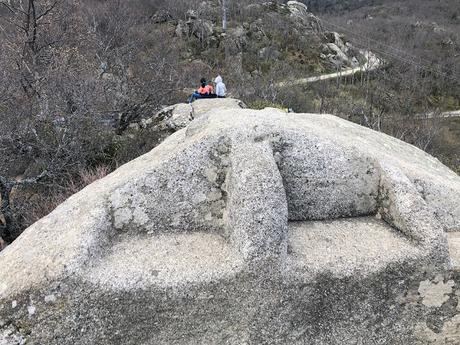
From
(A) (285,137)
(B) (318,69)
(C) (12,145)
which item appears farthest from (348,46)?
(A) (285,137)

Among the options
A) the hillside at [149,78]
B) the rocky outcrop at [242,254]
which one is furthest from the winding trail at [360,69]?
the rocky outcrop at [242,254]

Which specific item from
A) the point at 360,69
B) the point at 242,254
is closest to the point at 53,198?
the point at 242,254

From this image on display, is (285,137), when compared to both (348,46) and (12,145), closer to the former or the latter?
(12,145)

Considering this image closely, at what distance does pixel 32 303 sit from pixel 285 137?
276 centimetres

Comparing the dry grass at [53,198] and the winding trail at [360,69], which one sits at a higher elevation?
the dry grass at [53,198]

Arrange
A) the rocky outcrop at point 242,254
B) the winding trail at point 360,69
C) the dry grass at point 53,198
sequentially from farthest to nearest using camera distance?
the winding trail at point 360,69 → the dry grass at point 53,198 → the rocky outcrop at point 242,254

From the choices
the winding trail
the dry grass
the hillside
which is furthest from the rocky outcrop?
the winding trail

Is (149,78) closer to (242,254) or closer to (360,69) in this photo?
(242,254)

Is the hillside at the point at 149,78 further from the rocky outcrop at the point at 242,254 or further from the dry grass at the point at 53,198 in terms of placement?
the rocky outcrop at the point at 242,254

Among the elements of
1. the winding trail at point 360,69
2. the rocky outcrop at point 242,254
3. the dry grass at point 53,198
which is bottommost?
the winding trail at point 360,69

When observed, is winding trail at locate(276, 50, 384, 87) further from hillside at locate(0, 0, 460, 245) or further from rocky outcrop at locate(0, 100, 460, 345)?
rocky outcrop at locate(0, 100, 460, 345)

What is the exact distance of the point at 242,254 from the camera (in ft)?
11.6

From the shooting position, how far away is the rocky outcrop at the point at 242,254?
3.47 metres

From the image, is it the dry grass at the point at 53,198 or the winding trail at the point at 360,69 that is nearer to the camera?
the dry grass at the point at 53,198
